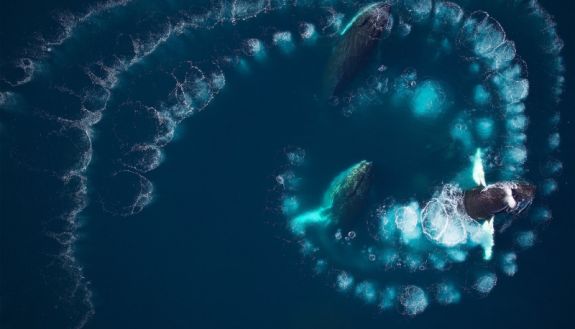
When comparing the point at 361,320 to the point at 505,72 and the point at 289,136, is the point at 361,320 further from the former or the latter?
the point at 505,72

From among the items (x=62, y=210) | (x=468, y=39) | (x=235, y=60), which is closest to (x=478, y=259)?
(x=468, y=39)

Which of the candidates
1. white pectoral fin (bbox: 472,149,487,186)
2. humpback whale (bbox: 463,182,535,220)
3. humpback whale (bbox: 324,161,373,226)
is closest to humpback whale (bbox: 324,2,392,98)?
humpback whale (bbox: 324,161,373,226)

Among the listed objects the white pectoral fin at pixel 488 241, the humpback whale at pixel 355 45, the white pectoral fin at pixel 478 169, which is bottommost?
the white pectoral fin at pixel 488 241

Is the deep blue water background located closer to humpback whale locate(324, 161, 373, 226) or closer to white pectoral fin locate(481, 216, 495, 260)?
humpback whale locate(324, 161, 373, 226)

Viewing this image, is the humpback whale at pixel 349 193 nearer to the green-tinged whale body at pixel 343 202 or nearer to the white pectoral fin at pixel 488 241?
the green-tinged whale body at pixel 343 202


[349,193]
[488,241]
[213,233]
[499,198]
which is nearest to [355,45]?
[349,193]

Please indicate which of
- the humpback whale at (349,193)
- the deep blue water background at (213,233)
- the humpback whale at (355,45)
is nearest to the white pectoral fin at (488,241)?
the deep blue water background at (213,233)
